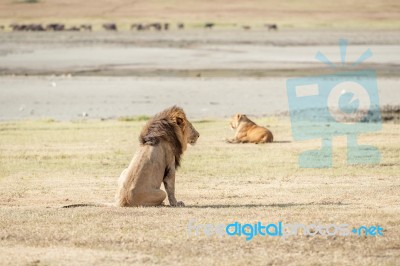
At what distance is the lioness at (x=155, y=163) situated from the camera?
36.4ft

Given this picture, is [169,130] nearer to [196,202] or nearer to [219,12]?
[196,202]

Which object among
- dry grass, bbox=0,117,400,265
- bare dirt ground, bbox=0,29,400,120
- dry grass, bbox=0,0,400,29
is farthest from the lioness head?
dry grass, bbox=0,0,400,29

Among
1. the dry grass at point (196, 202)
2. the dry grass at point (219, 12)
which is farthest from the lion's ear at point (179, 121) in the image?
the dry grass at point (219, 12)

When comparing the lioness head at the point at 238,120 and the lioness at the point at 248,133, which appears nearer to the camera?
the lioness at the point at 248,133

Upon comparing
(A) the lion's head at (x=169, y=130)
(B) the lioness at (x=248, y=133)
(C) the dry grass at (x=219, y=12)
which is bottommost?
(B) the lioness at (x=248, y=133)

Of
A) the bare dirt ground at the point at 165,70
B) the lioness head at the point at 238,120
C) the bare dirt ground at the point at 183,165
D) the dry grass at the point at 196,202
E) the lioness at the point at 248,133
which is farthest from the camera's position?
the bare dirt ground at the point at 165,70

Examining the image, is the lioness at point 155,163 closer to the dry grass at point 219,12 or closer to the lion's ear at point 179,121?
the lion's ear at point 179,121

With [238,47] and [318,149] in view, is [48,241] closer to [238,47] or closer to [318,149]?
[318,149]

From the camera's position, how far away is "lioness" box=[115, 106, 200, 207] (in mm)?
11102

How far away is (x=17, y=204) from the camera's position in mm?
11930

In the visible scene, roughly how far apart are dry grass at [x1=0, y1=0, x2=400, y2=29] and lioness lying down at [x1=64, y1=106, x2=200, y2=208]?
71.9 metres

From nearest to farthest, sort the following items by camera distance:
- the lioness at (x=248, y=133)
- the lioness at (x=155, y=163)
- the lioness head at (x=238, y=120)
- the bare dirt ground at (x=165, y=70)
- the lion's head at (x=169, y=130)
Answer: the lioness at (x=155, y=163), the lion's head at (x=169, y=130), the lioness at (x=248, y=133), the lioness head at (x=238, y=120), the bare dirt ground at (x=165, y=70)

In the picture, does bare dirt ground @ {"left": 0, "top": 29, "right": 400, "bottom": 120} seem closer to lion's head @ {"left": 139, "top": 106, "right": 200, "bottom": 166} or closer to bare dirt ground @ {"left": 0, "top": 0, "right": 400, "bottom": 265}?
bare dirt ground @ {"left": 0, "top": 0, "right": 400, "bottom": 265}

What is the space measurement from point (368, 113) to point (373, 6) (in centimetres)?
8044
